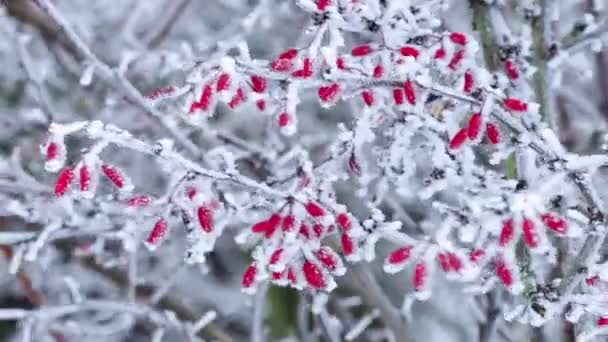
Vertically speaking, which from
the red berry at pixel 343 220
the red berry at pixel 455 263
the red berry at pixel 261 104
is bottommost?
the red berry at pixel 455 263

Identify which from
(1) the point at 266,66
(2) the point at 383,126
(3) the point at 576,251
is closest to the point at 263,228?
(1) the point at 266,66

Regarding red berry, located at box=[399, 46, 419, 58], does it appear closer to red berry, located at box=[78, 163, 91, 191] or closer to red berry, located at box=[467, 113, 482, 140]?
red berry, located at box=[467, 113, 482, 140]

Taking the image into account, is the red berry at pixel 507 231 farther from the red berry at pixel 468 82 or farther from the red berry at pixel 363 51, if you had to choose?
the red berry at pixel 363 51

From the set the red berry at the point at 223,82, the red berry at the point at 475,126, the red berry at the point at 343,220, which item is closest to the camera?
the red berry at the point at 475,126

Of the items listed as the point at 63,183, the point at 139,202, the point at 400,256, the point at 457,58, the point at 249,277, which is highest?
the point at 457,58

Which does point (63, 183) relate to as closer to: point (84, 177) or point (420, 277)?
point (84, 177)

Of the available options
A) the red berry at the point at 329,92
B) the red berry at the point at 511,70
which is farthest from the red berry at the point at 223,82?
the red berry at the point at 511,70

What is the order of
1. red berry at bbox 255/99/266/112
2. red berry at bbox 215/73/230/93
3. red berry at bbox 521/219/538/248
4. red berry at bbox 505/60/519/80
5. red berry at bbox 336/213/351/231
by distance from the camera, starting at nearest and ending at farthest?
red berry at bbox 521/219/538/248 < red berry at bbox 215/73/230/93 < red berry at bbox 336/213/351/231 < red berry at bbox 255/99/266/112 < red berry at bbox 505/60/519/80

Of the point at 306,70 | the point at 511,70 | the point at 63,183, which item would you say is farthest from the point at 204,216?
the point at 511,70

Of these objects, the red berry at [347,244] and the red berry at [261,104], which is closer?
the red berry at [347,244]

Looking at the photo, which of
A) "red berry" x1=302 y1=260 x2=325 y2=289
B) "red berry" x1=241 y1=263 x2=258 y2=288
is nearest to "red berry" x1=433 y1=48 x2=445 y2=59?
"red berry" x1=302 y1=260 x2=325 y2=289

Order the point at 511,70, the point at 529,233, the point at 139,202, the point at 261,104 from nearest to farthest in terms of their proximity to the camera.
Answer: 1. the point at 529,233
2. the point at 139,202
3. the point at 261,104
4. the point at 511,70
